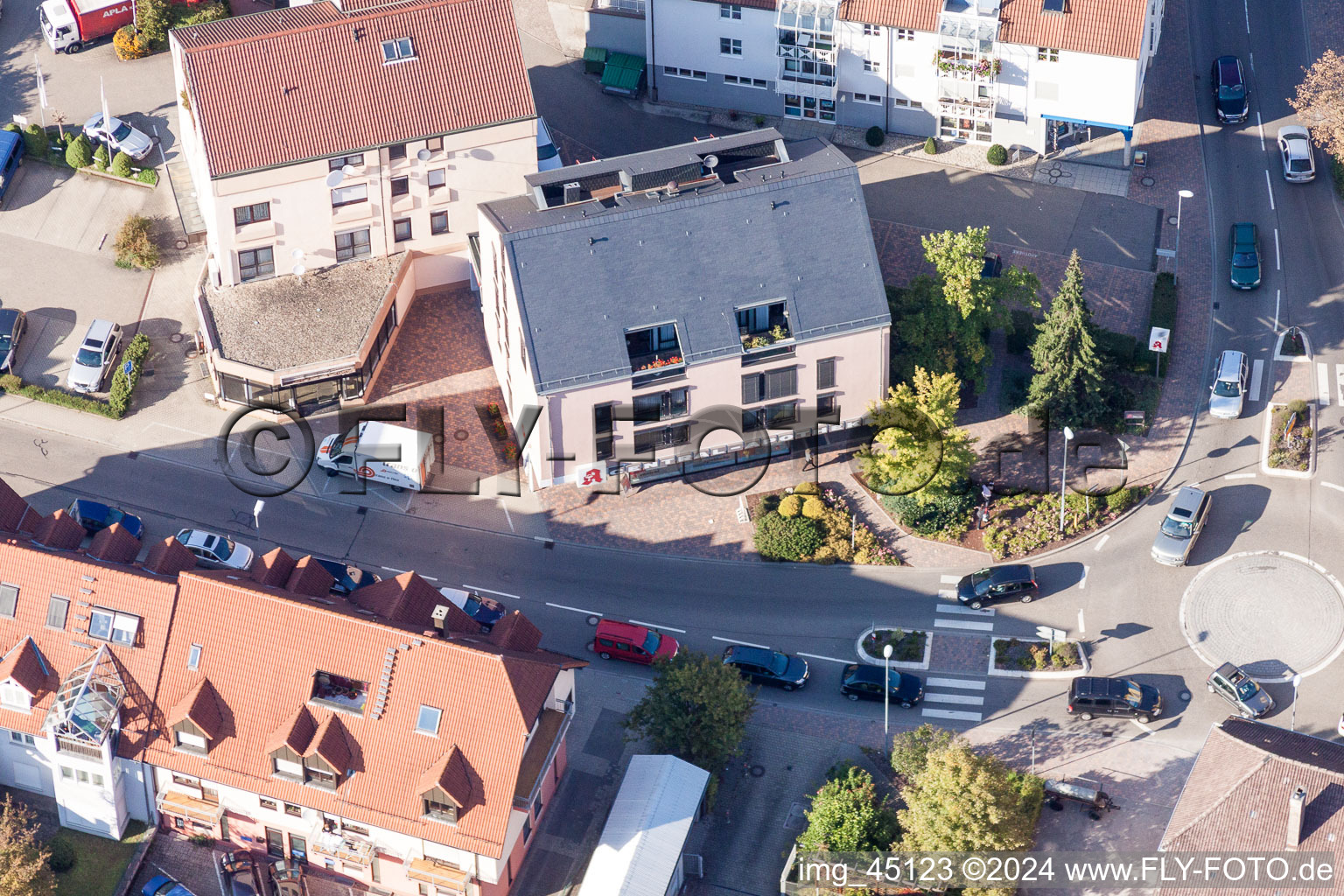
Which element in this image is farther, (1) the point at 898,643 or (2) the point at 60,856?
(1) the point at 898,643

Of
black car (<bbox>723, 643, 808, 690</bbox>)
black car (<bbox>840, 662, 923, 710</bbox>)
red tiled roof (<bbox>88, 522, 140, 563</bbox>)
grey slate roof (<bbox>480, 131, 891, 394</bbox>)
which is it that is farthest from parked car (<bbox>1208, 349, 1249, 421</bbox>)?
red tiled roof (<bbox>88, 522, 140, 563</bbox>)

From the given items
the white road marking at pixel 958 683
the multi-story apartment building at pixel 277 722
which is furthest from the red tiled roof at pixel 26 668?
the white road marking at pixel 958 683

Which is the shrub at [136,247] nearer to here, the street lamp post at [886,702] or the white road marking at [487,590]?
the white road marking at [487,590]

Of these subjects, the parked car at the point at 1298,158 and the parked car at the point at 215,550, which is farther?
the parked car at the point at 1298,158

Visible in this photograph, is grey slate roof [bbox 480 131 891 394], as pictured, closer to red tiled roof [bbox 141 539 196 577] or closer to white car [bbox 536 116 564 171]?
white car [bbox 536 116 564 171]

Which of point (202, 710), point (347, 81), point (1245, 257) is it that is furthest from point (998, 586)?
point (347, 81)

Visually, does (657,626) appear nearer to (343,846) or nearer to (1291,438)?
(343,846)

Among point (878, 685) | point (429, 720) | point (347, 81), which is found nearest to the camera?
point (429, 720)
